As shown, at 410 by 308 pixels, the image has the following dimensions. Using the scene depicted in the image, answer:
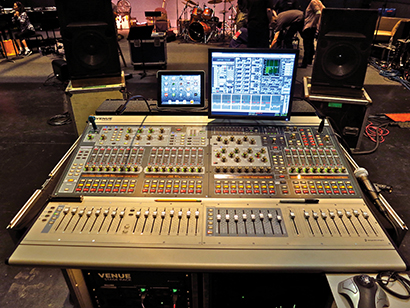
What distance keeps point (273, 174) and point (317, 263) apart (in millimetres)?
488

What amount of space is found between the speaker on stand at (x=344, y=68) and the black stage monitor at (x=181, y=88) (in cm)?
113

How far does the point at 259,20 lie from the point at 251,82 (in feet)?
12.2

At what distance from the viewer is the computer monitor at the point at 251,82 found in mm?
1573

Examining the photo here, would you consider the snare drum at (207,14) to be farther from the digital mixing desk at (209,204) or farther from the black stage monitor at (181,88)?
the digital mixing desk at (209,204)

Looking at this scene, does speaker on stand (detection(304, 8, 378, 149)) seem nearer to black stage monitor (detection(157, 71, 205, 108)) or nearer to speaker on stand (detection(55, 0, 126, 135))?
black stage monitor (detection(157, 71, 205, 108))

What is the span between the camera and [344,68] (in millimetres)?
2779

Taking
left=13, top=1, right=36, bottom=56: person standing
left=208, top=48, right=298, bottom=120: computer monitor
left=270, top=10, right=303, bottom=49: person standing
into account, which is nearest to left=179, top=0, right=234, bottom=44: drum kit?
left=270, top=10, right=303, bottom=49: person standing

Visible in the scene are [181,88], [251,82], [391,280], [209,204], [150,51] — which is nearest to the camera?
[391,280]

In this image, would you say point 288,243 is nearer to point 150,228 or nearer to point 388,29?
point 150,228

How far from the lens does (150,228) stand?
1221 millimetres

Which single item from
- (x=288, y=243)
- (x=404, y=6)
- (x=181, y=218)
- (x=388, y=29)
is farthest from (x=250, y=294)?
(x=404, y=6)

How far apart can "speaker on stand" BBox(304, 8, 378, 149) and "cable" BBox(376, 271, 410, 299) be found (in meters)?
1.62

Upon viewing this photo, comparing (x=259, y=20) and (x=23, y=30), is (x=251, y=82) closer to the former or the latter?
(x=259, y=20)

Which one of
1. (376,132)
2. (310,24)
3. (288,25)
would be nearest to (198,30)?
(288,25)
